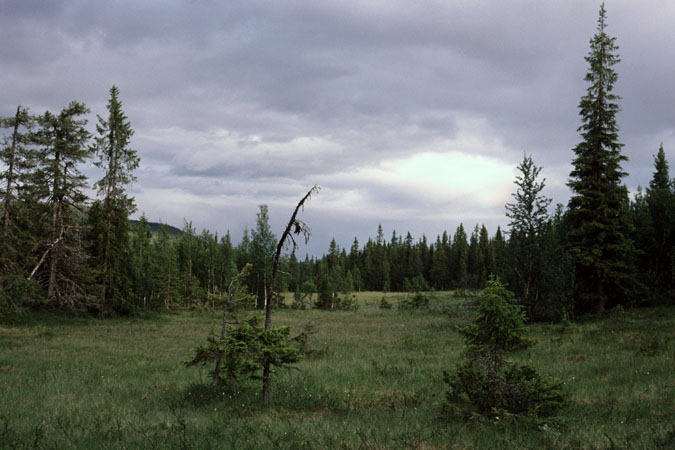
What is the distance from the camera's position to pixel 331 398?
9305mm

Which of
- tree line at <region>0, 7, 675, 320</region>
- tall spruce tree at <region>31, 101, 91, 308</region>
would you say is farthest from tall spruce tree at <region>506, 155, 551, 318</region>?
tall spruce tree at <region>31, 101, 91, 308</region>

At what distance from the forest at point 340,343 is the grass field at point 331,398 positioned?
7 centimetres

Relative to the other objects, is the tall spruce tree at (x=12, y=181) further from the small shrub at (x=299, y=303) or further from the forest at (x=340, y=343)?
the small shrub at (x=299, y=303)

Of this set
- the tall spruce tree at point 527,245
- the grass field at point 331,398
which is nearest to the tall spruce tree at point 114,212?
the grass field at point 331,398

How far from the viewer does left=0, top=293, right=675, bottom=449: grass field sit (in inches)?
252

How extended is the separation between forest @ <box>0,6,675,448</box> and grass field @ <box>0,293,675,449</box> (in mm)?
68

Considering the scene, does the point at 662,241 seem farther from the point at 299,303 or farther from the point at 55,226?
the point at 55,226

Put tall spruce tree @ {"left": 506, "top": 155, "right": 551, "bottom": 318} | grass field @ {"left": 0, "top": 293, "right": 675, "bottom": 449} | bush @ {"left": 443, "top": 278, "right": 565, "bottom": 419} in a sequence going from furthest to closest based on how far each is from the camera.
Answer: tall spruce tree @ {"left": 506, "top": 155, "right": 551, "bottom": 318}, bush @ {"left": 443, "top": 278, "right": 565, "bottom": 419}, grass field @ {"left": 0, "top": 293, "right": 675, "bottom": 449}

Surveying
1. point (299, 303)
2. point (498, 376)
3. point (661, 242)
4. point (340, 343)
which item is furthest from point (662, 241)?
point (299, 303)

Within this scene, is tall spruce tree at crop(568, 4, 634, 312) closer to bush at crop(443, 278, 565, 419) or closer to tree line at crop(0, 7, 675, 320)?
tree line at crop(0, 7, 675, 320)

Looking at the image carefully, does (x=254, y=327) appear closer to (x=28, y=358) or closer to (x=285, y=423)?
(x=285, y=423)

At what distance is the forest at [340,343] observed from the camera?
23.2ft

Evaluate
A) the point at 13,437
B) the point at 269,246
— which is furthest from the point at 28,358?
the point at 269,246

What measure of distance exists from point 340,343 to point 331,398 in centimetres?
1096
